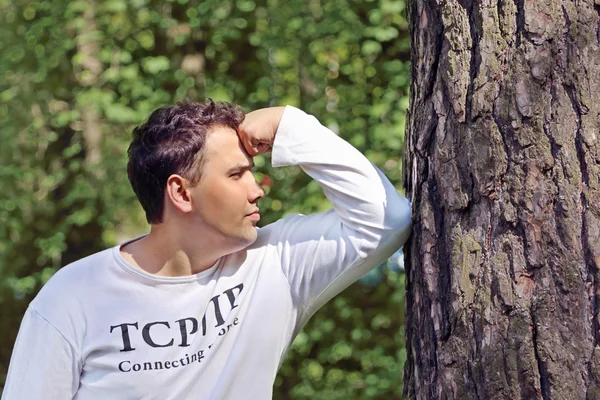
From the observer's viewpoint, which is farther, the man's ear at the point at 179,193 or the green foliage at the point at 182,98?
the green foliage at the point at 182,98

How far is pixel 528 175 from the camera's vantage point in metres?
1.78

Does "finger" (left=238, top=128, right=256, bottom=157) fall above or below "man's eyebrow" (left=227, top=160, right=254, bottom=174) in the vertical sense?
above

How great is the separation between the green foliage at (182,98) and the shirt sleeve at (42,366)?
2.40m

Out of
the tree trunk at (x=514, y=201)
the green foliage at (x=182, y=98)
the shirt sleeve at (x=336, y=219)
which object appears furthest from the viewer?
the green foliage at (x=182, y=98)

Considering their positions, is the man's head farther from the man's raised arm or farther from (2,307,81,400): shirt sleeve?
(2,307,81,400): shirt sleeve

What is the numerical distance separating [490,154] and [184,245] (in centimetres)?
95

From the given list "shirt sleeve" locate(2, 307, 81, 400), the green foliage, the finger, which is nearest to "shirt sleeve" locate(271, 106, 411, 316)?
the finger

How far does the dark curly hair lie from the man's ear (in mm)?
18

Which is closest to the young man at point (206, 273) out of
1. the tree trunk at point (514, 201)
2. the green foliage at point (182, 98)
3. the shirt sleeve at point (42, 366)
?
the shirt sleeve at point (42, 366)

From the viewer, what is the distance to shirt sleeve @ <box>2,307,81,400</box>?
222cm

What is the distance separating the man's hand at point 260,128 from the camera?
232cm

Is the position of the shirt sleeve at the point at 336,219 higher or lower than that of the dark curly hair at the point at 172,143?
lower

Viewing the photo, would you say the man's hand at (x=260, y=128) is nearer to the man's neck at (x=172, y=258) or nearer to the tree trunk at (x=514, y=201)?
the man's neck at (x=172, y=258)

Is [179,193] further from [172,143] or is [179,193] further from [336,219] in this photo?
[336,219]
